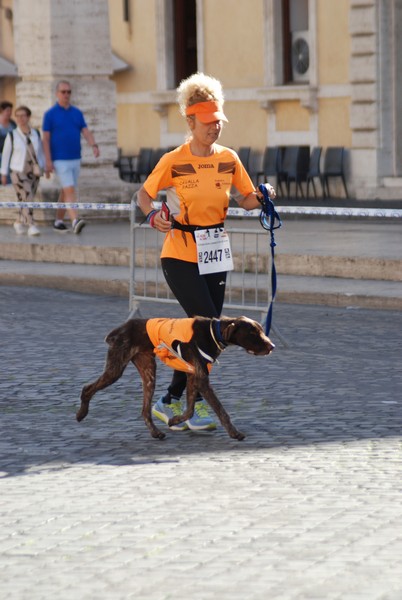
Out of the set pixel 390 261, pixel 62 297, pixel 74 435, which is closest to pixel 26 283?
pixel 62 297

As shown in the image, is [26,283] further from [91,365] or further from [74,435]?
[74,435]

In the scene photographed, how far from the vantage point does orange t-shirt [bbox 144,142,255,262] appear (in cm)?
851

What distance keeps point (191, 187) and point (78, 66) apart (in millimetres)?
14362

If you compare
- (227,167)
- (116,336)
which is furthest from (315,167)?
(116,336)

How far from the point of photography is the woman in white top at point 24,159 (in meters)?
20.2

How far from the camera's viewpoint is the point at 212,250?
8578mm

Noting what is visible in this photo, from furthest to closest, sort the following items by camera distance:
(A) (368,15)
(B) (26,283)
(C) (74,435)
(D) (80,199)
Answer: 1. (A) (368,15)
2. (D) (80,199)
3. (B) (26,283)
4. (C) (74,435)

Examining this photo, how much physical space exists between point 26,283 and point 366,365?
7.23 meters

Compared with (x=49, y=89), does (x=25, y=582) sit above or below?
below

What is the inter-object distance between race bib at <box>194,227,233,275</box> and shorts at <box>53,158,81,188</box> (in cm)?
1195

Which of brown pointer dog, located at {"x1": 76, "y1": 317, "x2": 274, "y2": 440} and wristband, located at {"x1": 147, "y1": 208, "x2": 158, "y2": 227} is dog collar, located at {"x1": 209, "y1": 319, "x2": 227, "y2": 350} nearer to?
brown pointer dog, located at {"x1": 76, "y1": 317, "x2": 274, "y2": 440}

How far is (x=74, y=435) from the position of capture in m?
8.53

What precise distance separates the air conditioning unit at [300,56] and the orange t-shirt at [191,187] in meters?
20.9

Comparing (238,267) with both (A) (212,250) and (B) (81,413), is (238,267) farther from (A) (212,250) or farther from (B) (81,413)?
(A) (212,250)
